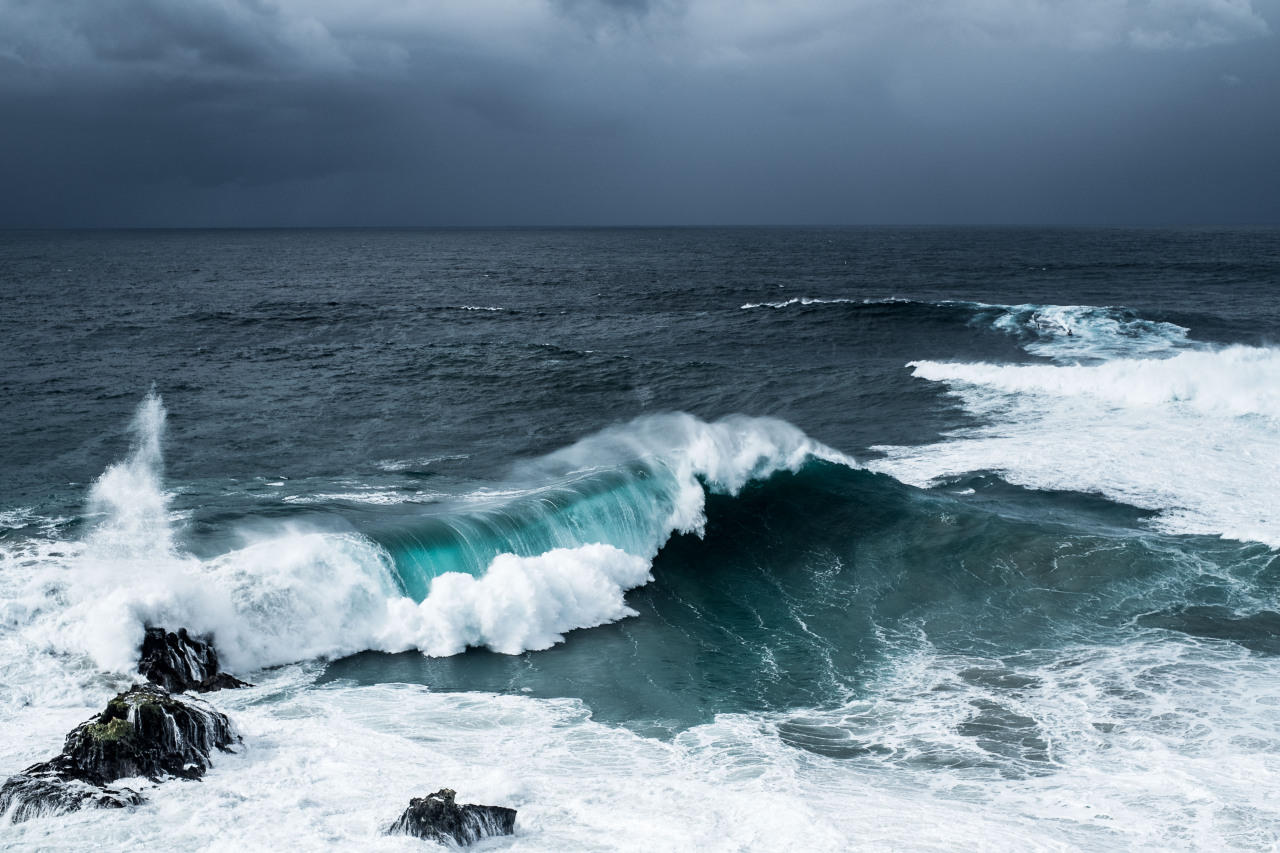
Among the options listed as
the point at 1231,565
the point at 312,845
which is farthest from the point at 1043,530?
the point at 312,845

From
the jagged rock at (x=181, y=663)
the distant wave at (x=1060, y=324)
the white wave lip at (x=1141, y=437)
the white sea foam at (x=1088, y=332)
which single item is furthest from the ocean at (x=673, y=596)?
the distant wave at (x=1060, y=324)

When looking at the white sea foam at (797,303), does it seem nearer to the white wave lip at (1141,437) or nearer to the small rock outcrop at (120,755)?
the white wave lip at (1141,437)

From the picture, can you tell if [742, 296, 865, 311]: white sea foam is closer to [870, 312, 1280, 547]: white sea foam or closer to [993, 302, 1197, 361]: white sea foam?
[993, 302, 1197, 361]: white sea foam

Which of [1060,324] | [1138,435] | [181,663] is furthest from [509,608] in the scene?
[1060,324]

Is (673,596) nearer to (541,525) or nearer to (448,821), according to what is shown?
(541,525)

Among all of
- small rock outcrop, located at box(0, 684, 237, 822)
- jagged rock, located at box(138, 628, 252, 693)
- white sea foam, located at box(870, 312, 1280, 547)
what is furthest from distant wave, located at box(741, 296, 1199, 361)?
small rock outcrop, located at box(0, 684, 237, 822)

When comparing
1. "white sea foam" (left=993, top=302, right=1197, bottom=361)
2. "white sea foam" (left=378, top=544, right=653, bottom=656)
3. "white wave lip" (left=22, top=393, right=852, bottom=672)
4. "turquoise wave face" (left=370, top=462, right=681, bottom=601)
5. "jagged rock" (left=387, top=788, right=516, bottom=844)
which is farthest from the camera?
"white sea foam" (left=993, top=302, right=1197, bottom=361)

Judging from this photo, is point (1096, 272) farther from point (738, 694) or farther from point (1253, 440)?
point (738, 694)
